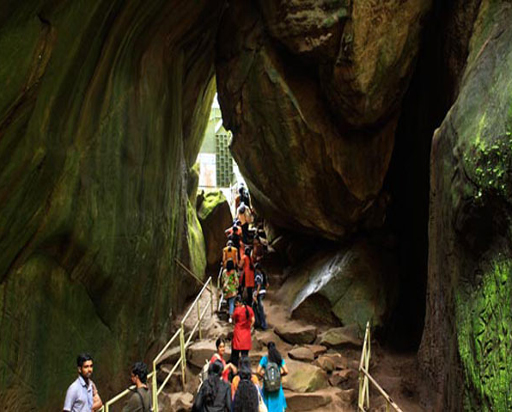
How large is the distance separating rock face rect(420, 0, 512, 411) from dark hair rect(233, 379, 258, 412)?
236 cm

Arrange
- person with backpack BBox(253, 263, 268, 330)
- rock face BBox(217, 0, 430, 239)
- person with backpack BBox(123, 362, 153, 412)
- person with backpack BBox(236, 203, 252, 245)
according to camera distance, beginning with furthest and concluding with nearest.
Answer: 1. person with backpack BBox(236, 203, 252, 245)
2. person with backpack BBox(253, 263, 268, 330)
3. rock face BBox(217, 0, 430, 239)
4. person with backpack BBox(123, 362, 153, 412)

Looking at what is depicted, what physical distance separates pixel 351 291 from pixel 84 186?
7388 mm

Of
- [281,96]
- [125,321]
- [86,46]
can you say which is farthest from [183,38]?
[125,321]

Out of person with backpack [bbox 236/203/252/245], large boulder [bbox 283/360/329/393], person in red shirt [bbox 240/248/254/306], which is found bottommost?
large boulder [bbox 283/360/329/393]

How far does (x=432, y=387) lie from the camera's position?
25.9 feet

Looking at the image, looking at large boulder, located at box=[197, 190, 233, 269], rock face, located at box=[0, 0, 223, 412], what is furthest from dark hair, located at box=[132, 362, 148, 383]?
large boulder, located at box=[197, 190, 233, 269]

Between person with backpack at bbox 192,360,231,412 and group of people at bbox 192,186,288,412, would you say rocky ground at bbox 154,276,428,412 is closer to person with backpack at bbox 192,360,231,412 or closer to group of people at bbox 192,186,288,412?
group of people at bbox 192,186,288,412

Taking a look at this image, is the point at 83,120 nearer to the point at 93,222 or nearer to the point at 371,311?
the point at 93,222

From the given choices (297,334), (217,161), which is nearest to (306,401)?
(297,334)

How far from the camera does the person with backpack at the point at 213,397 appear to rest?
15.6 ft

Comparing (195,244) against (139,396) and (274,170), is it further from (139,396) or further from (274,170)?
(139,396)

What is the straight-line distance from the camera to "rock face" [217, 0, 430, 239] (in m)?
10.3

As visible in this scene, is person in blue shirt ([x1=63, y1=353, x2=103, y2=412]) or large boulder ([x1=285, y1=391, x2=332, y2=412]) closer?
person in blue shirt ([x1=63, y1=353, x2=103, y2=412])

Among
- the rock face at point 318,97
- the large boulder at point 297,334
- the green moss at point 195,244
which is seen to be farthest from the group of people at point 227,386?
the green moss at point 195,244
